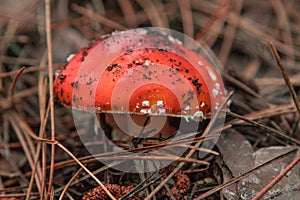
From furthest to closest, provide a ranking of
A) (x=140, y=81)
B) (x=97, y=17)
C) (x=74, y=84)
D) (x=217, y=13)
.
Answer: (x=97, y=17) < (x=217, y=13) < (x=74, y=84) < (x=140, y=81)

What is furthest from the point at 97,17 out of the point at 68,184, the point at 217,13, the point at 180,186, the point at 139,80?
the point at 180,186

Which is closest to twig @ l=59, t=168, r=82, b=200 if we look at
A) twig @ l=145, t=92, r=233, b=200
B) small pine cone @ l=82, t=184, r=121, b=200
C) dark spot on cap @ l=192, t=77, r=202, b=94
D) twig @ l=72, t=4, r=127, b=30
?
small pine cone @ l=82, t=184, r=121, b=200

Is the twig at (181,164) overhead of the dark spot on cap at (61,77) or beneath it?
beneath

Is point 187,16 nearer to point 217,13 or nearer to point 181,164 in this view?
point 217,13

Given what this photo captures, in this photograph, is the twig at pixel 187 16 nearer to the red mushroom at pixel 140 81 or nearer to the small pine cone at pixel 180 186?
the red mushroom at pixel 140 81

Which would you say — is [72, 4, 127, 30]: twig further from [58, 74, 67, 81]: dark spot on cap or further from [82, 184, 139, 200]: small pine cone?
[82, 184, 139, 200]: small pine cone

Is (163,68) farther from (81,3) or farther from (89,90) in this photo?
(81,3)

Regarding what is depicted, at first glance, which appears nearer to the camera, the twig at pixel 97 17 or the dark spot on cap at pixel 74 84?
the dark spot on cap at pixel 74 84

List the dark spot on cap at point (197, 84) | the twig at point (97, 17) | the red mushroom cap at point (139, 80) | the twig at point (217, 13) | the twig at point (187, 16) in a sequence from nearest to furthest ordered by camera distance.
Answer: the red mushroom cap at point (139, 80) < the dark spot on cap at point (197, 84) < the twig at point (217, 13) < the twig at point (97, 17) < the twig at point (187, 16)

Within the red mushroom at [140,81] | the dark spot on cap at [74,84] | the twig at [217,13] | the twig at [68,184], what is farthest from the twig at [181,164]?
the twig at [217,13]
